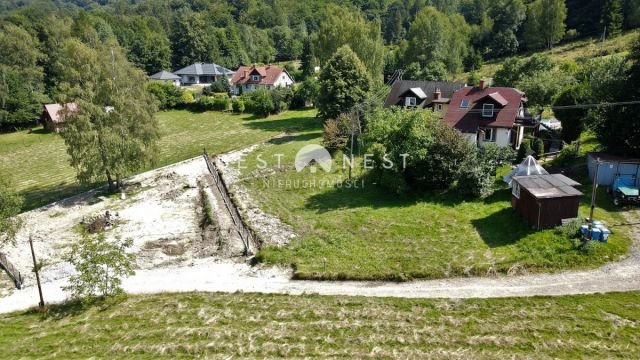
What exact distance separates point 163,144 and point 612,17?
3065 inches

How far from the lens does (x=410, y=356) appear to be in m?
13.8

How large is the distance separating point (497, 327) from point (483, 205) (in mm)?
11146

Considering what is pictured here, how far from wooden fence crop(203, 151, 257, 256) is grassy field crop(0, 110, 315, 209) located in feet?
18.2

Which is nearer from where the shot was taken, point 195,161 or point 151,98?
point 151,98

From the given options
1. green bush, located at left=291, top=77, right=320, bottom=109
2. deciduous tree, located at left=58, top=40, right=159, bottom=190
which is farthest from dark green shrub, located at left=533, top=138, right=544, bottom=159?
green bush, located at left=291, top=77, right=320, bottom=109

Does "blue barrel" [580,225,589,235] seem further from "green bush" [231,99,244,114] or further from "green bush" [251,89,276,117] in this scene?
"green bush" [231,99,244,114]

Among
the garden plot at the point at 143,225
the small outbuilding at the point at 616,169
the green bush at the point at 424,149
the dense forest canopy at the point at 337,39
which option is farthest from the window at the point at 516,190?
the dense forest canopy at the point at 337,39

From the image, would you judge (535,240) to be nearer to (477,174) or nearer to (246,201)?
(477,174)

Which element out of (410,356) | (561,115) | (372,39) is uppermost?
(372,39)

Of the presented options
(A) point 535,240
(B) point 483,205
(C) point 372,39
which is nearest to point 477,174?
(B) point 483,205

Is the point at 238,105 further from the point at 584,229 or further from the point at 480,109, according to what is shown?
the point at 584,229

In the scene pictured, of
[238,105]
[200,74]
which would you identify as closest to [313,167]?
[238,105]

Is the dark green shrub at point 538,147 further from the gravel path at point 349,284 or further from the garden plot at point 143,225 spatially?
the garden plot at point 143,225

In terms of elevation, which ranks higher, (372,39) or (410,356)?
(372,39)
